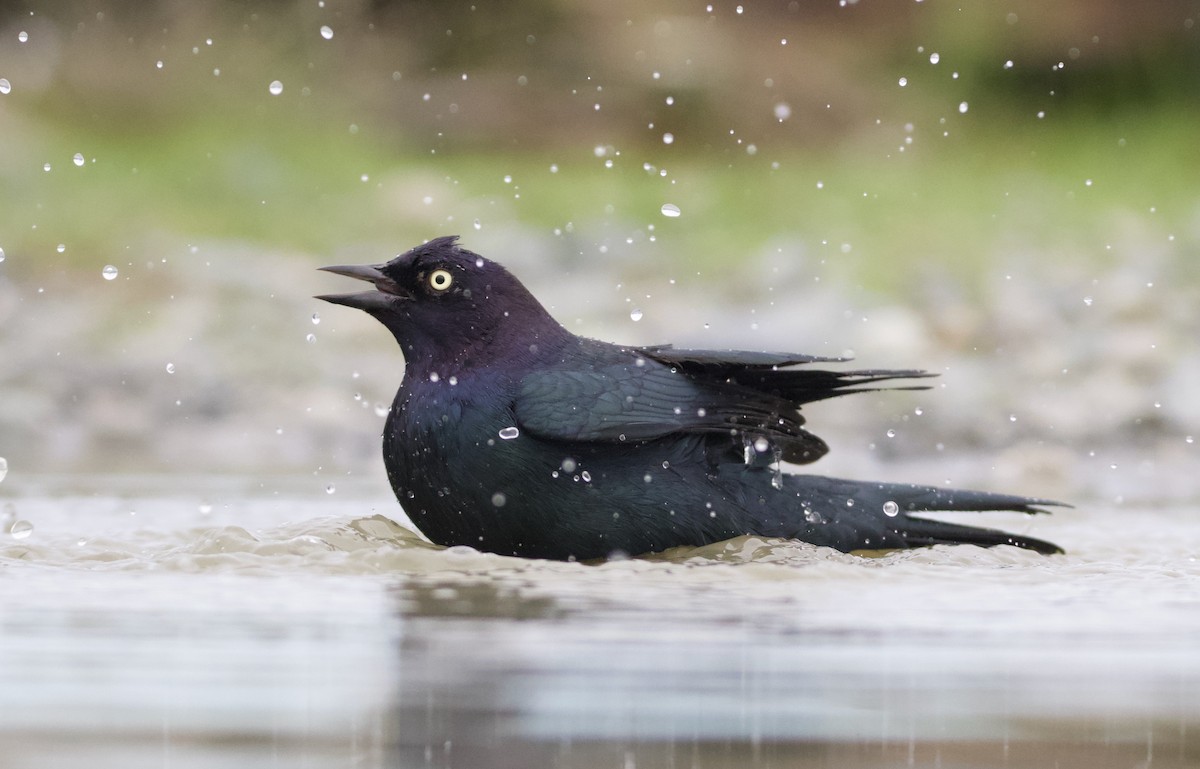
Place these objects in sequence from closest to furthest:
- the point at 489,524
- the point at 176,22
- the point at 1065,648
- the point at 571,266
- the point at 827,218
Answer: the point at 1065,648
the point at 489,524
the point at 571,266
the point at 827,218
the point at 176,22

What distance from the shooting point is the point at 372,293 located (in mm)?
5547

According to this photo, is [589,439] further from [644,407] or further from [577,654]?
[577,654]

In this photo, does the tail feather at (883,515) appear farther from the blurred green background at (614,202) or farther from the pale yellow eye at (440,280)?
the blurred green background at (614,202)

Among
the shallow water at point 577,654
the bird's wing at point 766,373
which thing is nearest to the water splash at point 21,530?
the shallow water at point 577,654

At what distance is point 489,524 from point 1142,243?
889 cm

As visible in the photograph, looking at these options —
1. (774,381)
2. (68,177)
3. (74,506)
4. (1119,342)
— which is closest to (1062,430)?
(1119,342)

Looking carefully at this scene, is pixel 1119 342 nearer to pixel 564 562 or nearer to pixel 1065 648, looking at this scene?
pixel 564 562

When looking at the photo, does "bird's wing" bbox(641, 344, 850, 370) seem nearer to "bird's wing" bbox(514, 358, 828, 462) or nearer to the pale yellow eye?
"bird's wing" bbox(514, 358, 828, 462)

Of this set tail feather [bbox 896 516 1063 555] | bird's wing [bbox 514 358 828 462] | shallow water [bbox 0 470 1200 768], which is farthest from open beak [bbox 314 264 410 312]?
tail feather [bbox 896 516 1063 555]

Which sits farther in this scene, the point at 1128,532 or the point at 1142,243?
the point at 1142,243

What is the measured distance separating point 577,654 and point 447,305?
2.20 metres

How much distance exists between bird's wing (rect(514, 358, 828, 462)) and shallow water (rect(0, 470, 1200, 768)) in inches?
13.8

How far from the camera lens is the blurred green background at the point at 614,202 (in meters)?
10.3

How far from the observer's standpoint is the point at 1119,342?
36.9 feet
